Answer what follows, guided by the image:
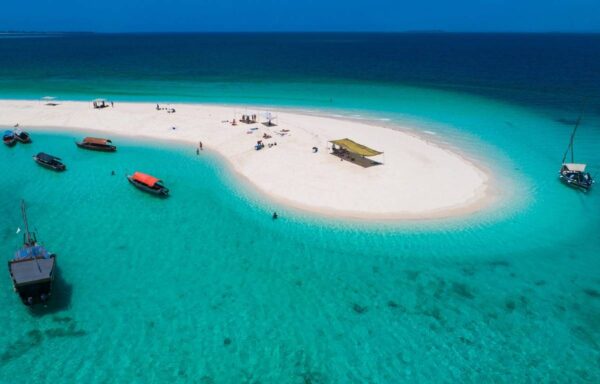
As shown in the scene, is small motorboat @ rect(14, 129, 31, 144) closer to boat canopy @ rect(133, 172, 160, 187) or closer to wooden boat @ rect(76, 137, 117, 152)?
wooden boat @ rect(76, 137, 117, 152)

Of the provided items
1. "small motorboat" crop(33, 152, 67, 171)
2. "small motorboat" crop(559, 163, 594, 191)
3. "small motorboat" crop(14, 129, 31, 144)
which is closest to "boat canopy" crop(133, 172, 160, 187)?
"small motorboat" crop(33, 152, 67, 171)

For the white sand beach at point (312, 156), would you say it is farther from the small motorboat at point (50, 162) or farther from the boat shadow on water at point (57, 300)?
the boat shadow on water at point (57, 300)

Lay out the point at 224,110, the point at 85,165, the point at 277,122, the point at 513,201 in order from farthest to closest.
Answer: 1. the point at 224,110
2. the point at 277,122
3. the point at 85,165
4. the point at 513,201

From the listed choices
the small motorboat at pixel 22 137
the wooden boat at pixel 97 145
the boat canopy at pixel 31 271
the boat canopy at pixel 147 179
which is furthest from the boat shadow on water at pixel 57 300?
the small motorboat at pixel 22 137

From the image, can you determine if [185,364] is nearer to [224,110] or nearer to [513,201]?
[513,201]

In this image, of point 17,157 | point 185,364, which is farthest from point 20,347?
point 17,157

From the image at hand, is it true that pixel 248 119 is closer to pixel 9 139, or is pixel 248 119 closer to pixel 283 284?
pixel 9 139
